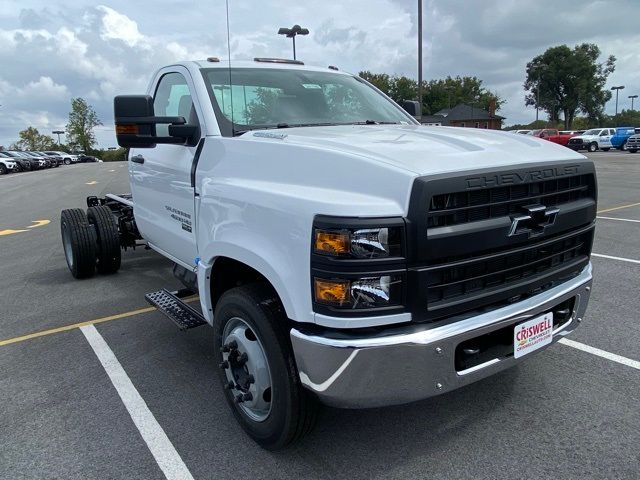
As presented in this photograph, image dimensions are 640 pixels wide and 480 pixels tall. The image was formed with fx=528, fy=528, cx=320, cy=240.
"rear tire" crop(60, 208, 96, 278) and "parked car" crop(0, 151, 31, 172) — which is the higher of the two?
"parked car" crop(0, 151, 31, 172)

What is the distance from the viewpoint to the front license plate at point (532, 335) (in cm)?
257

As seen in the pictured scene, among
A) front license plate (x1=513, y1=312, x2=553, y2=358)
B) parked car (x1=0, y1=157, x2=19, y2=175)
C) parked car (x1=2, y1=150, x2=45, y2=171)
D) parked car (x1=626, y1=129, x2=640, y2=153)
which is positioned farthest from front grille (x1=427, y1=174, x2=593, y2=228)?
parked car (x1=2, y1=150, x2=45, y2=171)

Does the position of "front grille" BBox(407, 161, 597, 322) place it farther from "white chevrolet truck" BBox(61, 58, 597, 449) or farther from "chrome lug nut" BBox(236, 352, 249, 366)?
"chrome lug nut" BBox(236, 352, 249, 366)

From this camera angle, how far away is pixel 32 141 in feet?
365

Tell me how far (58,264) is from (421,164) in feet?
21.3

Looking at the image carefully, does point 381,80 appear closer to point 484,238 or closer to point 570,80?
point 570,80

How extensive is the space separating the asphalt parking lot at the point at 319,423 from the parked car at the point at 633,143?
38636 millimetres

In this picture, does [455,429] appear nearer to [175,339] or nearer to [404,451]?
[404,451]

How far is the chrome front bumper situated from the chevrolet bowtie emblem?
43 centimetres

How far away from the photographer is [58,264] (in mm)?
7328

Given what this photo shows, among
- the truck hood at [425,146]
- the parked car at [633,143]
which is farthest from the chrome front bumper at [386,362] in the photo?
the parked car at [633,143]

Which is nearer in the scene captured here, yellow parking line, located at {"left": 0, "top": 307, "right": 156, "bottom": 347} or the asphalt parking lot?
the asphalt parking lot

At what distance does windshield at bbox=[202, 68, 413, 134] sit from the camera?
353cm

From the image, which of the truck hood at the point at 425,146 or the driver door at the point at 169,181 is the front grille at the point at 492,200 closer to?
the truck hood at the point at 425,146
